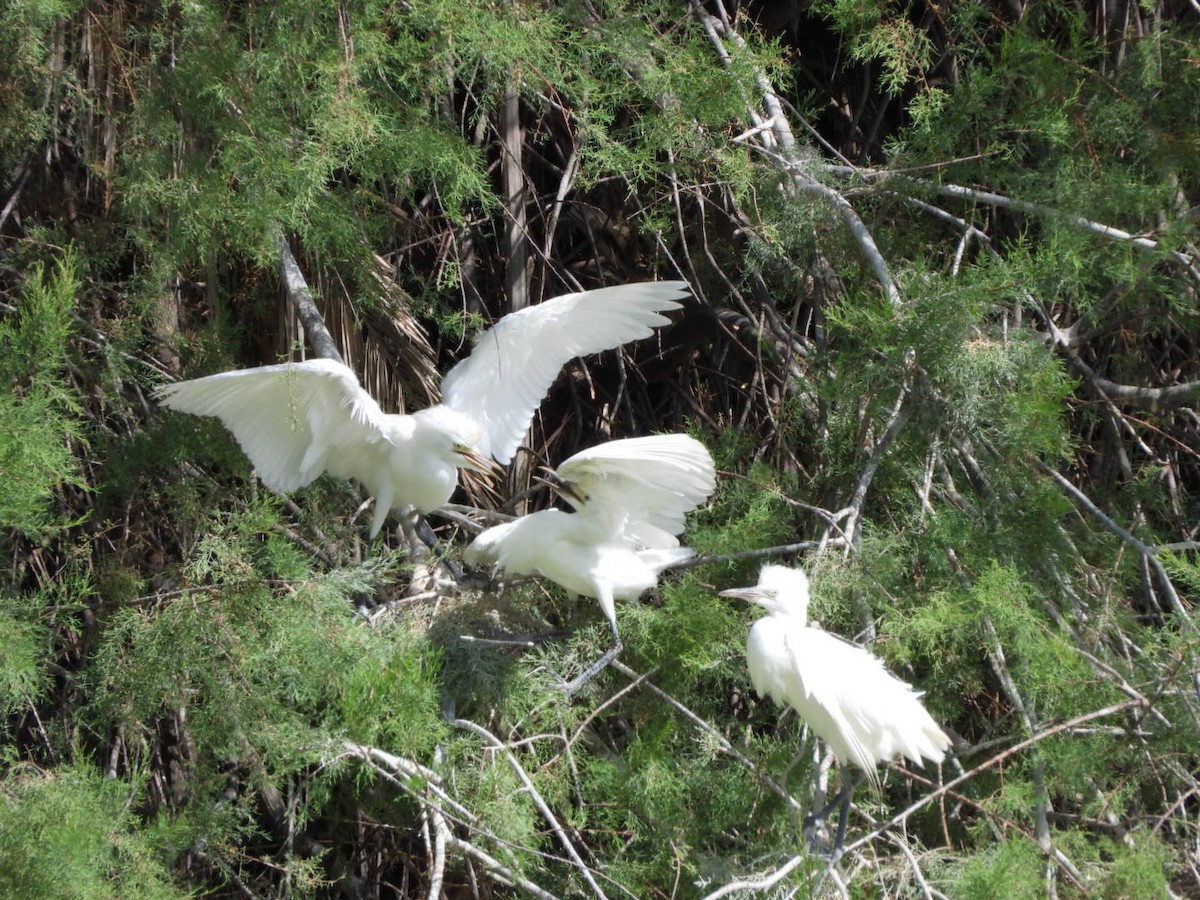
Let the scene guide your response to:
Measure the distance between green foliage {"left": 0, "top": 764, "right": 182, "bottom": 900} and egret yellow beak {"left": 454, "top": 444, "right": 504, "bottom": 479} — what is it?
1.21m

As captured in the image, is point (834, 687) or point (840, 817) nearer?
point (834, 687)

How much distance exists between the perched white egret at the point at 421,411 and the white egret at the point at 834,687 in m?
0.91

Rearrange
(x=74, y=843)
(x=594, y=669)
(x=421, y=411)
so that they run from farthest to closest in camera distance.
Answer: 1. (x=421, y=411)
2. (x=594, y=669)
3. (x=74, y=843)

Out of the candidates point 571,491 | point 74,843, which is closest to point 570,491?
point 571,491

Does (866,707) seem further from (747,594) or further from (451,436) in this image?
(451,436)

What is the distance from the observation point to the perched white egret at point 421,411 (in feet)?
10.7

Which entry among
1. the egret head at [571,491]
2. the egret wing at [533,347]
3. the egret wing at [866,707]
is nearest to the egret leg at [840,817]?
the egret wing at [866,707]

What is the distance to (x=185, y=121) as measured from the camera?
330cm

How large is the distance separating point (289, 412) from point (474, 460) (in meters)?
0.56

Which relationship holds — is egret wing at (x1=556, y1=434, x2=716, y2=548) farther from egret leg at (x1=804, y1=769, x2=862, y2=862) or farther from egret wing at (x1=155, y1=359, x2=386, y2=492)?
egret leg at (x1=804, y1=769, x2=862, y2=862)

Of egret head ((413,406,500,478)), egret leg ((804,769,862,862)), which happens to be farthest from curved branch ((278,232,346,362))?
egret leg ((804,769,862,862))

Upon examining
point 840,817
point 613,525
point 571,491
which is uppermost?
point 571,491

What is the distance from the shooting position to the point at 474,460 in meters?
3.67

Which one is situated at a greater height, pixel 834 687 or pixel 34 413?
pixel 34 413
